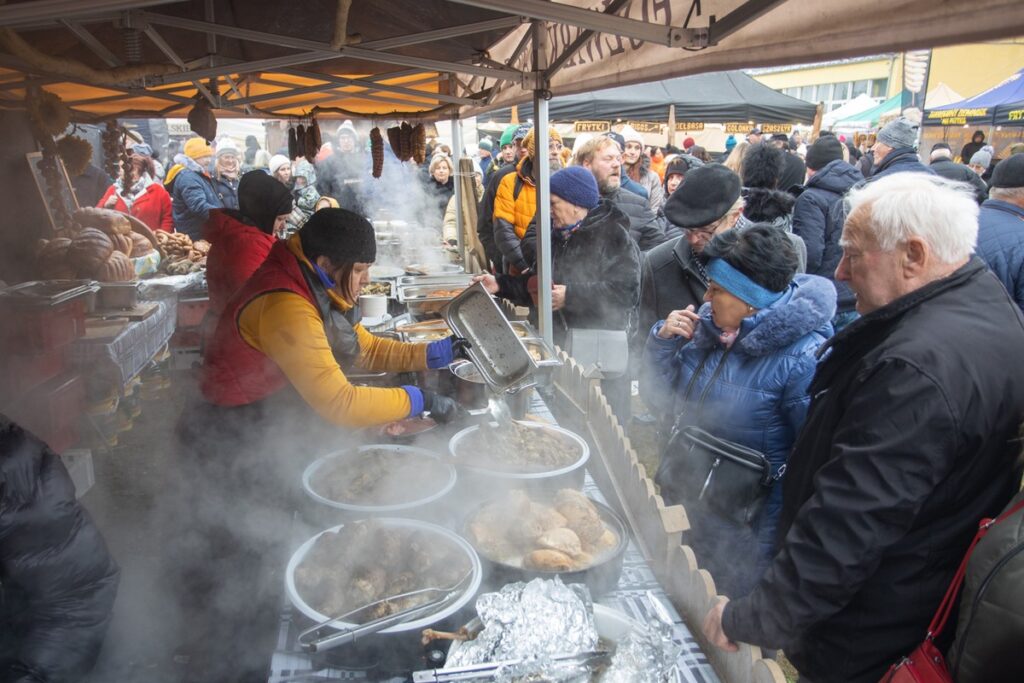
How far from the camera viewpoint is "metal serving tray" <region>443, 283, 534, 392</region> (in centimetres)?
240

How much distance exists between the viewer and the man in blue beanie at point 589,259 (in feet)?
12.9

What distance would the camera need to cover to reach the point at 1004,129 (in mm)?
15180

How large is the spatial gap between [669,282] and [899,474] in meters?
2.08

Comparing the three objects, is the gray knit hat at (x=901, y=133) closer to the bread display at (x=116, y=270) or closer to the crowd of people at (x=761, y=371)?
the crowd of people at (x=761, y=371)

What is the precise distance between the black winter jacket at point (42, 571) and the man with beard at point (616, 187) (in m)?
3.65

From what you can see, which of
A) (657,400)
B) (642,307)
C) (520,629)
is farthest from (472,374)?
(520,629)

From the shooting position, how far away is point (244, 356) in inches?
93.0

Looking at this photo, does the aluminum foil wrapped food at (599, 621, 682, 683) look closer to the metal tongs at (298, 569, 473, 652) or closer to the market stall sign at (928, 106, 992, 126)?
the metal tongs at (298, 569, 473, 652)

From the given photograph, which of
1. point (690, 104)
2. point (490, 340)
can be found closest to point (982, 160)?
point (690, 104)

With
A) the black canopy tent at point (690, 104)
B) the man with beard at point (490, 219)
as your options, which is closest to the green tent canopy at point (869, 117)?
the black canopy tent at point (690, 104)

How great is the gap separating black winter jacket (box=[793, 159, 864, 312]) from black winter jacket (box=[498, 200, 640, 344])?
1472mm

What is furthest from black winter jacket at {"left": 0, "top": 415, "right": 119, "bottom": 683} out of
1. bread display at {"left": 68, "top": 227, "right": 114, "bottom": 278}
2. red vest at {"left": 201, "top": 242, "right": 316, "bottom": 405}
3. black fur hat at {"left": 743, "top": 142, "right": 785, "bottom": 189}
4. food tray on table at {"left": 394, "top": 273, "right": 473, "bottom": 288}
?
black fur hat at {"left": 743, "top": 142, "right": 785, "bottom": 189}

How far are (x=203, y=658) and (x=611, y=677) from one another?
4.60 ft

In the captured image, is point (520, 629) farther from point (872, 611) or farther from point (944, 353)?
point (944, 353)
